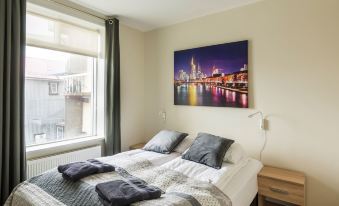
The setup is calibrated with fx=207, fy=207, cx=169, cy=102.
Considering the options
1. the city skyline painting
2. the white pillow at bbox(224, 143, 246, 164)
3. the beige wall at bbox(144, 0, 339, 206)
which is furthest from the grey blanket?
the city skyline painting

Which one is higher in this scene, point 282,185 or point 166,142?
point 166,142

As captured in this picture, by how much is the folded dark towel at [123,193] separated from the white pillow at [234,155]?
1.06m

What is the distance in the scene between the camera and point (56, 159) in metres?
2.55

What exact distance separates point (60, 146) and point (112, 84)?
110 cm

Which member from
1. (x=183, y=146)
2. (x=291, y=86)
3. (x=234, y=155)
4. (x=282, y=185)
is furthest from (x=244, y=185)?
(x=291, y=86)

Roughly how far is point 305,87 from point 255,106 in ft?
1.88

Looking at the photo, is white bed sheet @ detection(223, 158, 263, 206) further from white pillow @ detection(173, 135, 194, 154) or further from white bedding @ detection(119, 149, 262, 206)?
white pillow @ detection(173, 135, 194, 154)

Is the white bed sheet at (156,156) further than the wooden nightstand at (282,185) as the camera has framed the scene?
Yes

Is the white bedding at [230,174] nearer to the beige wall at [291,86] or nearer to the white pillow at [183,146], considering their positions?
the white pillow at [183,146]

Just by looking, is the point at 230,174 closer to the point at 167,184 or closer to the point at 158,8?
the point at 167,184

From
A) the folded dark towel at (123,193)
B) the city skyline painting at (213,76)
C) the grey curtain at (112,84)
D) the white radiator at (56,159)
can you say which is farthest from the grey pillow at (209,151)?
the white radiator at (56,159)

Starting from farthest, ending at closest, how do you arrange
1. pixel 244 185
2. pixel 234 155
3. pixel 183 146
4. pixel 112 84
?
pixel 112 84
pixel 183 146
pixel 234 155
pixel 244 185

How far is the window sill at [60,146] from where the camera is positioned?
2.43 meters

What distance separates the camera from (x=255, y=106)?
8.58 ft
